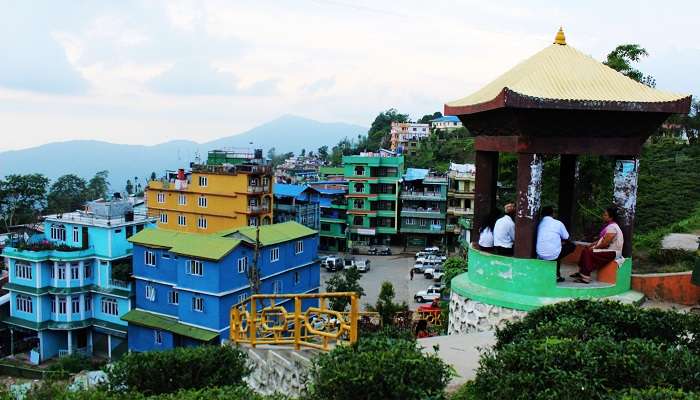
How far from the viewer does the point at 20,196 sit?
45.8 meters

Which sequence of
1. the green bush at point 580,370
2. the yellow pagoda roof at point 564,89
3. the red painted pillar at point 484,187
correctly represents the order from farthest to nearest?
the red painted pillar at point 484,187 → the yellow pagoda roof at point 564,89 → the green bush at point 580,370

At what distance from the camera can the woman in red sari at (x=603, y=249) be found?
9.84 meters

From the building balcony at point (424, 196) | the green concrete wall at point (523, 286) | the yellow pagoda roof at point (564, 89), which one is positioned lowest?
the building balcony at point (424, 196)

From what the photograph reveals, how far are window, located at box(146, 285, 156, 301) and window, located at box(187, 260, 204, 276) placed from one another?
3.05m

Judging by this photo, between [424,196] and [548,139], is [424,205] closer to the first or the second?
[424,196]

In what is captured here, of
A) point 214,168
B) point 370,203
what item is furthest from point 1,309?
point 370,203

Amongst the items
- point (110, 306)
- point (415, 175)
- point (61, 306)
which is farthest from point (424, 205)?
point (61, 306)

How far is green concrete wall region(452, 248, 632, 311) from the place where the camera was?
9.29 m

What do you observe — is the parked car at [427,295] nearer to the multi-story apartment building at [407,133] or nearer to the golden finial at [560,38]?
the golden finial at [560,38]

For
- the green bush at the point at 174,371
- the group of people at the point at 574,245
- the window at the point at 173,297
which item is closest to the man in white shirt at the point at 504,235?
the group of people at the point at 574,245

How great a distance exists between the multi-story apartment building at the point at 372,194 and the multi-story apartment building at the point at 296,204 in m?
3.36

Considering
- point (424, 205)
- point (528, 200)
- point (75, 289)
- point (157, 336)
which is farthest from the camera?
point (424, 205)

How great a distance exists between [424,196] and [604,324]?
46.2m

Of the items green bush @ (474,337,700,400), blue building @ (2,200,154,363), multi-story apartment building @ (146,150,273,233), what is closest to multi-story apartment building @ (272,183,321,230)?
multi-story apartment building @ (146,150,273,233)
